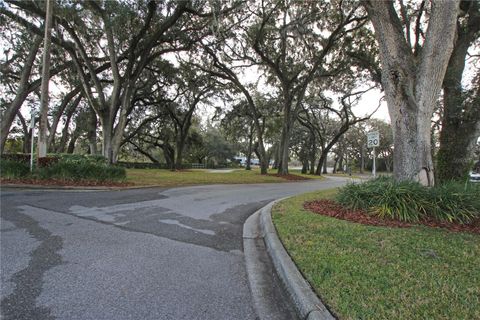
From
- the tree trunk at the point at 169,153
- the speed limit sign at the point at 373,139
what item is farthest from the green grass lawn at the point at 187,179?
the tree trunk at the point at 169,153

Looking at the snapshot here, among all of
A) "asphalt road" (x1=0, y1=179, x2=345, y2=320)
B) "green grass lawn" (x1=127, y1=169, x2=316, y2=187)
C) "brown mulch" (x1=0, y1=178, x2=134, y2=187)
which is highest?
"brown mulch" (x1=0, y1=178, x2=134, y2=187)

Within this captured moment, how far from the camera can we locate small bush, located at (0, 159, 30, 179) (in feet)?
34.8

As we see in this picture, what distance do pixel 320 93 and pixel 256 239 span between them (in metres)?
24.2

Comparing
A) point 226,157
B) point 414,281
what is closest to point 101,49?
point 414,281

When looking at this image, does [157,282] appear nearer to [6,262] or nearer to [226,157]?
[6,262]

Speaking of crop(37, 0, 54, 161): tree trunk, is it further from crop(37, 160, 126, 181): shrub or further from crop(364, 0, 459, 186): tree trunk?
crop(364, 0, 459, 186): tree trunk

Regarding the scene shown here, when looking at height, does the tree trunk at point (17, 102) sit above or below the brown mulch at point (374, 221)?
above

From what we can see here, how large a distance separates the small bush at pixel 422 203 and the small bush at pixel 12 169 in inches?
496

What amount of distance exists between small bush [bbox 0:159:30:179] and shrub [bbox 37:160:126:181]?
2.46 feet

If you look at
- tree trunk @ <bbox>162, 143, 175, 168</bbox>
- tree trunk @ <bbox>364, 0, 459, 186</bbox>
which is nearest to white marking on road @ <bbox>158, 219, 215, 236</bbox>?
tree trunk @ <bbox>364, 0, 459, 186</bbox>

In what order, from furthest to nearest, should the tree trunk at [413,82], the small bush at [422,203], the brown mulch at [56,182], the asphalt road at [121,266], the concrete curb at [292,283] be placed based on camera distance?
the brown mulch at [56,182] → the tree trunk at [413,82] → the small bush at [422,203] → the asphalt road at [121,266] → the concrete curb at [292,283]

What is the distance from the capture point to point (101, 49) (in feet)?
58.9

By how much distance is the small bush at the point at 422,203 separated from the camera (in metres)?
5.45

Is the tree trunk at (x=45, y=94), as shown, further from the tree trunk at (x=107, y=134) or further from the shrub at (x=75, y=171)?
the tree trunk at (x=107, y=134)
